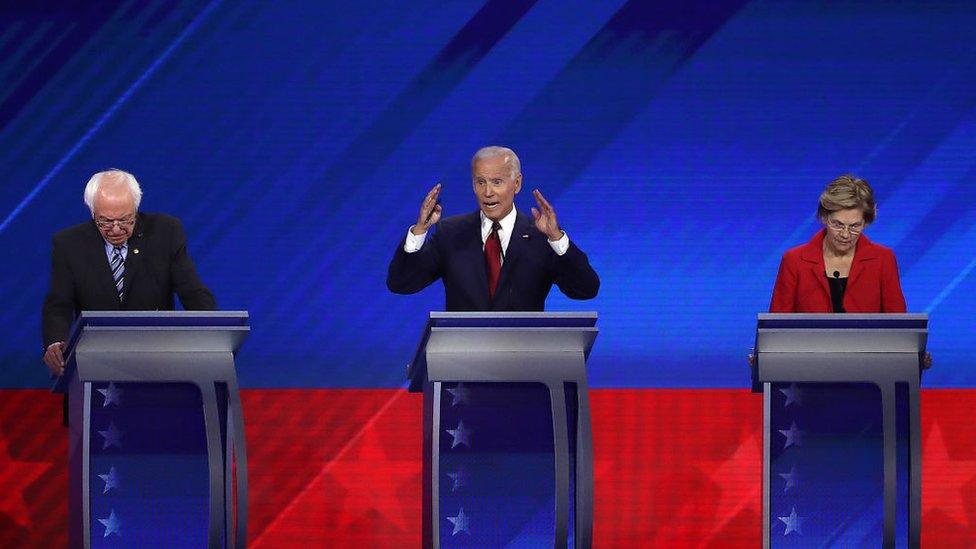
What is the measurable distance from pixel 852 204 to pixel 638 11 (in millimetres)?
1892

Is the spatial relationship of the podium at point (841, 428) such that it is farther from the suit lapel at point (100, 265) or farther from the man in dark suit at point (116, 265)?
the suit lapel at point (100, 265)

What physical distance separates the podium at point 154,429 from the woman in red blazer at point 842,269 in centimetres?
159

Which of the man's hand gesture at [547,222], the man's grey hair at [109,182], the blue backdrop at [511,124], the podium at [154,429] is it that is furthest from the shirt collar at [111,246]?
the blue backdrop at [511,124]

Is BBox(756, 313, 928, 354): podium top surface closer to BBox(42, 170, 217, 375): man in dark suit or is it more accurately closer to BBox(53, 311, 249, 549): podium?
BBox(53, 311, 249, 549): podium

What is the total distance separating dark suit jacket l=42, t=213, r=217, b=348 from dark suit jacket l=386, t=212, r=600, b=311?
1.91ft

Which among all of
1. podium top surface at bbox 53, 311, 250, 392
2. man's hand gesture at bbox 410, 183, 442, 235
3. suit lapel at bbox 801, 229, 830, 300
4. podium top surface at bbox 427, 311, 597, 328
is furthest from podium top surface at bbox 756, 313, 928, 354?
podium top surface at bbox 53, 311, 250, 392

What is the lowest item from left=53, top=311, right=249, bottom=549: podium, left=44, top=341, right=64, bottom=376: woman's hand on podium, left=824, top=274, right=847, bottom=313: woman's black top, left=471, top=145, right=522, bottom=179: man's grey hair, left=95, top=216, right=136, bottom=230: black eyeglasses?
left=53, top=311, right=249, bottom=549: podium

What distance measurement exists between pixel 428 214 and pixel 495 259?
10.7 inches

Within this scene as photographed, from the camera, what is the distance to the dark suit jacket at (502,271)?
4.39 metres

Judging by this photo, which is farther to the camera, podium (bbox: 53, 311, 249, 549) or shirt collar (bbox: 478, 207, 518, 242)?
shirt collar (bbox: 478, 207, 518, 242)

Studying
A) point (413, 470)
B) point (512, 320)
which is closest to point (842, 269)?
point (512, 320)

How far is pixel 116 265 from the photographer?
4473mm

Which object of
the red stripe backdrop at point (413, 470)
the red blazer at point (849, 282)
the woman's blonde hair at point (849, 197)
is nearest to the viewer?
the woman's blonde hair at point (849, 197)

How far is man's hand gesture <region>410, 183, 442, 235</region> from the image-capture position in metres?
4.25
